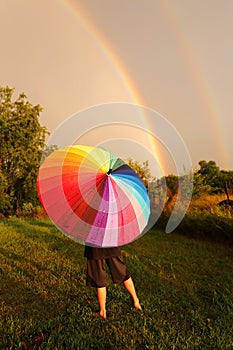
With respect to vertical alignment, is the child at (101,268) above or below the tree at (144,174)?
below

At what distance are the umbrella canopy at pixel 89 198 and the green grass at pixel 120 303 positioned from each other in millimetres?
1055

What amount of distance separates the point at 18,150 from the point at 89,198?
1379cm


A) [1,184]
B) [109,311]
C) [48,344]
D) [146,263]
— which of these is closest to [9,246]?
[146,263]

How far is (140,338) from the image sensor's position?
3434 mm

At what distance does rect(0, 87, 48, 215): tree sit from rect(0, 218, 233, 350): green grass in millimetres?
8860

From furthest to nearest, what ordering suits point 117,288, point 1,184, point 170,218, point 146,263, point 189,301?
1. point 1,184
2. point 170,218
3. point 146,263
4. point 117,288
5. point 189,301

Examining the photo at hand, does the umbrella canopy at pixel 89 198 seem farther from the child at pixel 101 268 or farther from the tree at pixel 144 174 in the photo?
the tree at pixel 144 174

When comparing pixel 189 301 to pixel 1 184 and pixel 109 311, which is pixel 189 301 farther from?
pixel 1 184

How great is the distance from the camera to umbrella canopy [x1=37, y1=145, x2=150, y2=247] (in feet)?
12.0

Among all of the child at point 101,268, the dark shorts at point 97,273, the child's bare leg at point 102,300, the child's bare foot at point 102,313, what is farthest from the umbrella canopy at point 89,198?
the child's bare foot at point 102,313

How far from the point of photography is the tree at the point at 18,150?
1636cm

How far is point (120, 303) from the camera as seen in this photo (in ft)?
14.6

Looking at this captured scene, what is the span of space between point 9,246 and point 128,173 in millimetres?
5741

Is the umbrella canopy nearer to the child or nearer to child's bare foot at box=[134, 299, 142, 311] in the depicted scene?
the child
